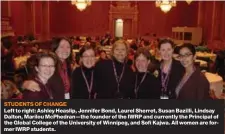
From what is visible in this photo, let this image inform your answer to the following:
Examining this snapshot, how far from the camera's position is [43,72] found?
215cm

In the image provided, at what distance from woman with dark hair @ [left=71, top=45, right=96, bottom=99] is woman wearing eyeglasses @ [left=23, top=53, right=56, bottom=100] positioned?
0.39 m

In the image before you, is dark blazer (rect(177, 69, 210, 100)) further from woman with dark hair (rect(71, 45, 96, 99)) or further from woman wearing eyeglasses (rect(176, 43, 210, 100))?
woman with dark hair (rect(71, 45, 96, 99))

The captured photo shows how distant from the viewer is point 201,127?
206 centimetres

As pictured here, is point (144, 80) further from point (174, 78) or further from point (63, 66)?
point (63, 66)

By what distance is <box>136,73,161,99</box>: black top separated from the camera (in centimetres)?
246

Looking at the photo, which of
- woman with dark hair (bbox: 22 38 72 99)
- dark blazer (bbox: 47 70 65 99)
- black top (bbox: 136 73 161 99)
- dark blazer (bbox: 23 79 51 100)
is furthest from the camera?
black top (bbox: 136 73 161 99)

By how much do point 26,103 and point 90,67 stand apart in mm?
728

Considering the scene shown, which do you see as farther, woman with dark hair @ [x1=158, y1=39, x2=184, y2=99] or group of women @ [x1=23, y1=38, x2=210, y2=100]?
woman with dark hair @ [x1=158, y1=39, x2=184, y2=99]

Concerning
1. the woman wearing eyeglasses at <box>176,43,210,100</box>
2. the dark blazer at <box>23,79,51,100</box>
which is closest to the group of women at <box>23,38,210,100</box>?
the woman wearing eyeglasses at <box>176,43,210,100</box>

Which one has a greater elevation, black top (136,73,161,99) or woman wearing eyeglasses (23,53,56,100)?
woman wearing eyeglasses (23,53,56,100)

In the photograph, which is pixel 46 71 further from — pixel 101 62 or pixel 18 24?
pixel 18 24

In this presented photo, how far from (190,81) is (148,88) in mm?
341

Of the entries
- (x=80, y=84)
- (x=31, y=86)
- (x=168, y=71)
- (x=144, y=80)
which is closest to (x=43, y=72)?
(x=31, y=86)

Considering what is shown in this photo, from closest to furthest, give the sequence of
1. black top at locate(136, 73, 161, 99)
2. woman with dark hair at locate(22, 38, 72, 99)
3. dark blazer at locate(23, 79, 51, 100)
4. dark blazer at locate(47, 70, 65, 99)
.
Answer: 1. dark blazer at locate(23, 79, 51, 100)
2. dark blazer at locate(47, 70, 65, 99)
3. woman with dark hair at locate(22, 38, 72, 99)
4. black top at locate(136, 73, 161, 99)
